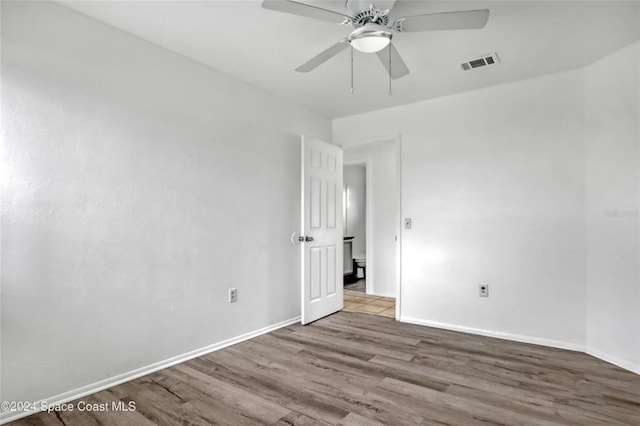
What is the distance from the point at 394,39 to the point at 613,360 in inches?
116

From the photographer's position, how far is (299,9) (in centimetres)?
178

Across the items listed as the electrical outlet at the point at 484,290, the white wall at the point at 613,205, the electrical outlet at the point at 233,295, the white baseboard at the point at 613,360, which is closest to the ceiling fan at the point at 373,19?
the white wall at the point at 613,205

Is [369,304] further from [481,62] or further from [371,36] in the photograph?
[371,36]

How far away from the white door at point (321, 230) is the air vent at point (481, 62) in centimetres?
164

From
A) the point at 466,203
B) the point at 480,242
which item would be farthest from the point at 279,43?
the point at 480,242

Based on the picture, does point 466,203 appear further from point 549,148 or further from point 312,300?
point 312,300

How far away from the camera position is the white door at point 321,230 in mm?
3695

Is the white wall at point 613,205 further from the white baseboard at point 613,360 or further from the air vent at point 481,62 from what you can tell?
the air vent at point 481,62

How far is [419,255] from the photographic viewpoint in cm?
381

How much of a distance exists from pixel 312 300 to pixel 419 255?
1263mm

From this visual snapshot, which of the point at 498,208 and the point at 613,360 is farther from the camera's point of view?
the point at 498,208

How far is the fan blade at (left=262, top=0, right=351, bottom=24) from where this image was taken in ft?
5.66

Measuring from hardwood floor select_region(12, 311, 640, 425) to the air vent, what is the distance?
2.41m

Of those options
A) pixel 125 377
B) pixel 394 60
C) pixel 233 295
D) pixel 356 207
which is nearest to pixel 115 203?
pixel 125 377
